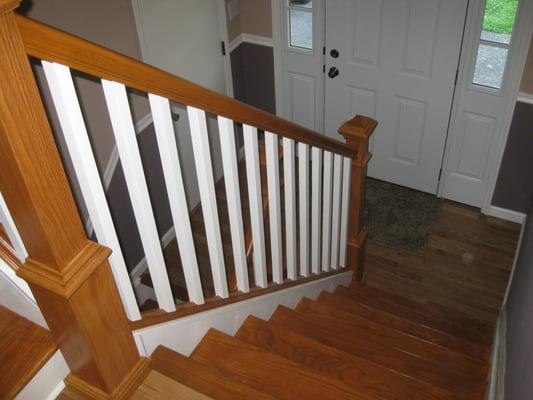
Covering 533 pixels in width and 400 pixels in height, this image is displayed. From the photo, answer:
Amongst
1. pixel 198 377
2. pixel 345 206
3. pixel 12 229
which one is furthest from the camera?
pixel 345 206

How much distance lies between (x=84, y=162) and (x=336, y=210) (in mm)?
1693

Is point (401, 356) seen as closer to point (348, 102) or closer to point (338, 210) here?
point (338, 210)

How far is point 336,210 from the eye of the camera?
2.68 meters

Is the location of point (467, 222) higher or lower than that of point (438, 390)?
lower

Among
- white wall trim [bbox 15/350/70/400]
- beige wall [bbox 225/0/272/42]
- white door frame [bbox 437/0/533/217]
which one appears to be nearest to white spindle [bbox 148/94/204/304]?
white wall trim [bbox 15/350/70/400]

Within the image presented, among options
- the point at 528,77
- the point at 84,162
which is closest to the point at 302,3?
the point at 528,77

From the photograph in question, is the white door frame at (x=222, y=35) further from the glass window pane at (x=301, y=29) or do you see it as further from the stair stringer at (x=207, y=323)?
the stair stringer at (x=207, y=323)

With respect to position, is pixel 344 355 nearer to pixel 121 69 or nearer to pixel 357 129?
pixel 357 129

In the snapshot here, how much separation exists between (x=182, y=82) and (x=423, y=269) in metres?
2.73

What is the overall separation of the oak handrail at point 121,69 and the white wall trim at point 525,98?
7.62ft

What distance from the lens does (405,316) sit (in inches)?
112

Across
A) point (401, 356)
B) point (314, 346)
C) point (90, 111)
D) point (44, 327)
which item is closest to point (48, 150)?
point (44, 327)

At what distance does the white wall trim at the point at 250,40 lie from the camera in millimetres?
4148

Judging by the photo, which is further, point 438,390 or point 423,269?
point 423,269
